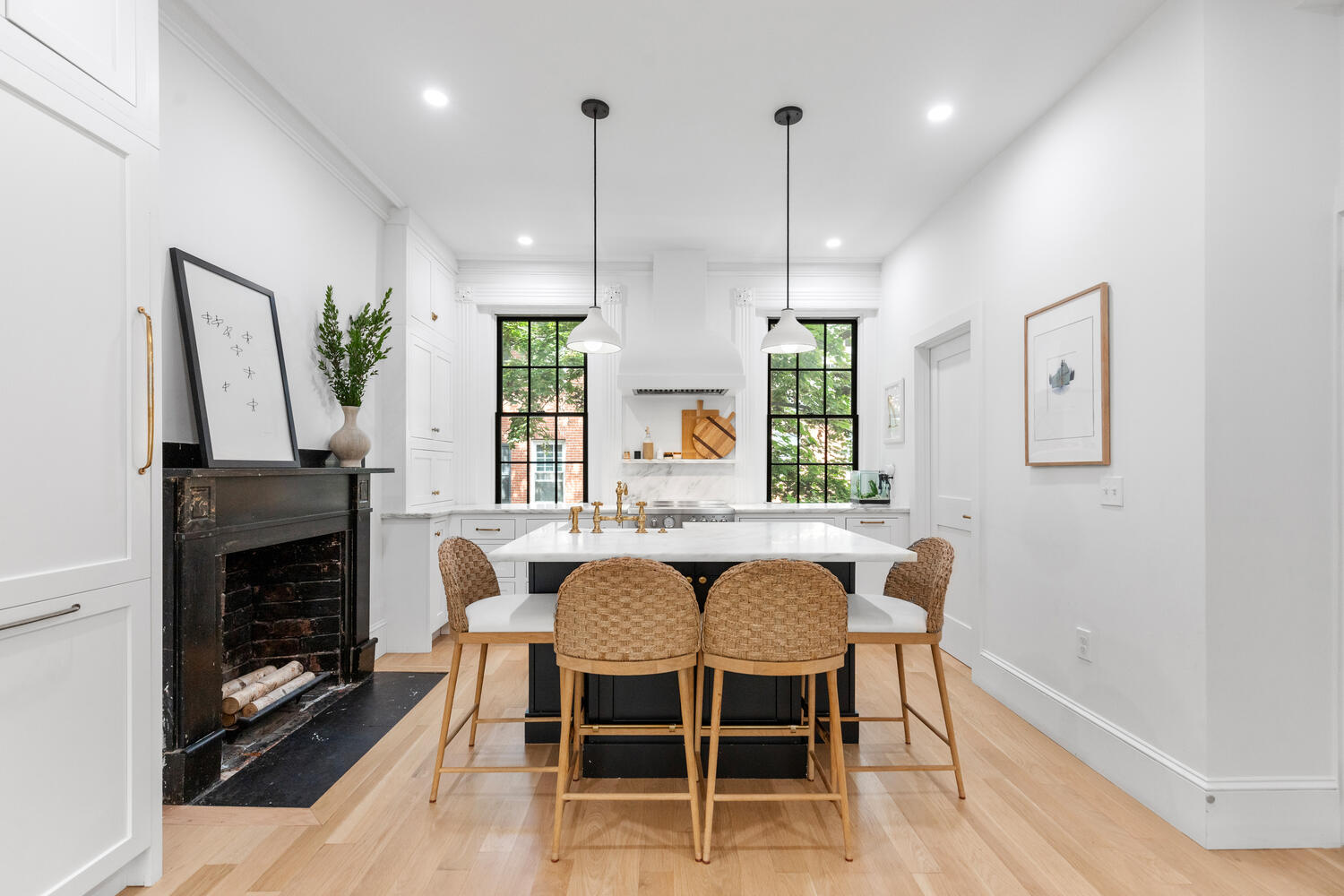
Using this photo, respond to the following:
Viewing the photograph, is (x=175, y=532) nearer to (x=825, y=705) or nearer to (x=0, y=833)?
(x=0, y=833)

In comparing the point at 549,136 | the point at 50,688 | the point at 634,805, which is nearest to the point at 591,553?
the point at 634,805

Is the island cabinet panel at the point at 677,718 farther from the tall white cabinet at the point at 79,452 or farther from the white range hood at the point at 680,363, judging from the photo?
the white range hood at the point at 680,363

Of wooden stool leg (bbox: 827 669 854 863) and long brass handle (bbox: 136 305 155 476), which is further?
wooden stool leg (bbox: 827 669 854 863)

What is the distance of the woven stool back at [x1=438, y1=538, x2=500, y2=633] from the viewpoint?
7.77ft

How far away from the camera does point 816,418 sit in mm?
5648

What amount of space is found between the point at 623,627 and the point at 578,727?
0.74 meters

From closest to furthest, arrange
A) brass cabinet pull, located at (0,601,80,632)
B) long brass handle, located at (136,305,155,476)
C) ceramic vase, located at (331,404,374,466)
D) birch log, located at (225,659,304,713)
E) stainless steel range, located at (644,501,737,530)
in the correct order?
1. brass cabinet pull, located at (0,601,80,632)
2. long brass handle, located at (136,305,155,476)
3. birch log, located at (225,659,304,713)
4. ceramic vase, located at (331,404,374,466)
5. stainless steel range, located at (644,501,737,530)

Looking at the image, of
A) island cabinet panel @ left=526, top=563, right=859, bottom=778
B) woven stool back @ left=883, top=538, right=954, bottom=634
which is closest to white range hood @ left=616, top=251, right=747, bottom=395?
woven stool back @ left=883, top=538, right=954, bottom=634

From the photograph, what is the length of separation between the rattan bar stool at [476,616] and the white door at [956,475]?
100.0 inches

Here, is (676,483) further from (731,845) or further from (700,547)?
(731,845)

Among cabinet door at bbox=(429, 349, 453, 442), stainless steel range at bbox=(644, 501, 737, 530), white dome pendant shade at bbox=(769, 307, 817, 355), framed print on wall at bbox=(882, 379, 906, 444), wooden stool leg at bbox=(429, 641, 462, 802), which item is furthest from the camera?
framed print on wall at bbox=(882, 379, 906, 444)

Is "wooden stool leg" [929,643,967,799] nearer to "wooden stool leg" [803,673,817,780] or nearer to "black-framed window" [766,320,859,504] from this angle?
"wooden stool leg" [803,673,817,780]

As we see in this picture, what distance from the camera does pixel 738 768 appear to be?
252 cm

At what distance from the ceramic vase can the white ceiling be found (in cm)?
142
